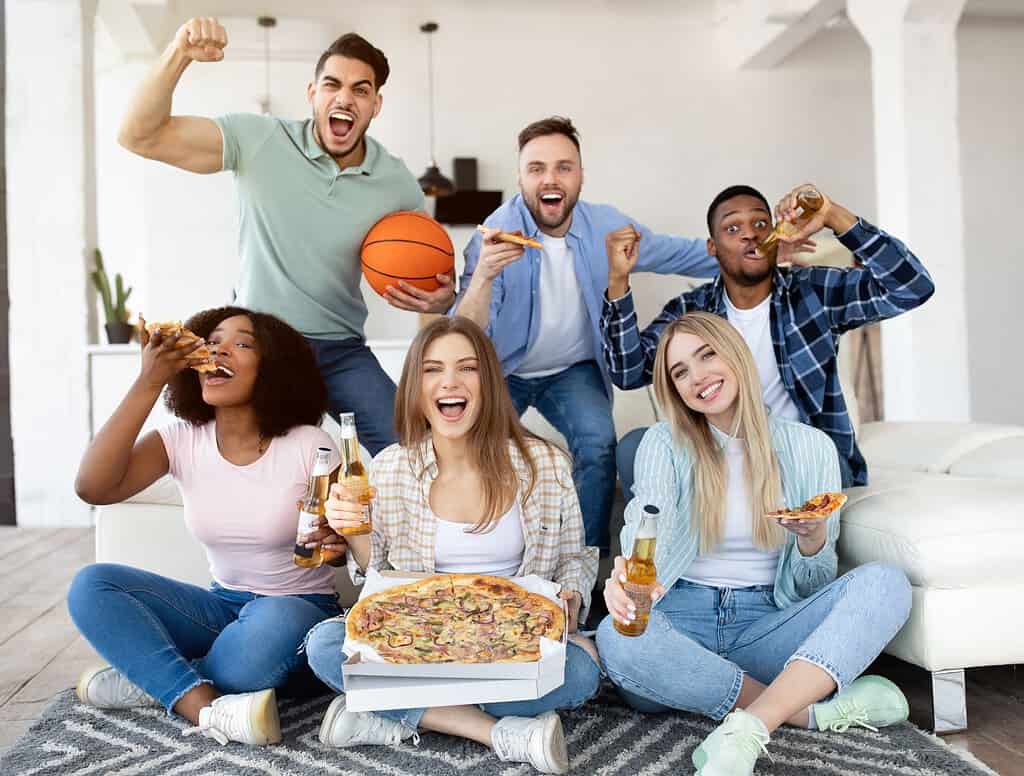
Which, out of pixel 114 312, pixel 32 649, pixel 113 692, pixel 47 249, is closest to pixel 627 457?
pixel 113 692

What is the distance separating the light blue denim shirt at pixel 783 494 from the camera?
194 centimetres

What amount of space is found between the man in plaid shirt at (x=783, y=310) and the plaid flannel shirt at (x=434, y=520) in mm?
544

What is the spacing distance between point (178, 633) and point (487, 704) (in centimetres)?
67

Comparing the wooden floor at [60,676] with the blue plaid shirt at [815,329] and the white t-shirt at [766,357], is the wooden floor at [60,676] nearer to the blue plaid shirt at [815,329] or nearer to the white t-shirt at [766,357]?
the blue plaid shirt at [815,329]

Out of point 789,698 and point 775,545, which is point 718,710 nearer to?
point 789,698

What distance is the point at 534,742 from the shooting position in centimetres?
165

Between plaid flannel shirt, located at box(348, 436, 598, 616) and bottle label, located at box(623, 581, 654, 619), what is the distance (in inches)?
13.2

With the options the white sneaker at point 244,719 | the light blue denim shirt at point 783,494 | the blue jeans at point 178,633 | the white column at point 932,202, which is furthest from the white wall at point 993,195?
the white sneaker at point 244,719

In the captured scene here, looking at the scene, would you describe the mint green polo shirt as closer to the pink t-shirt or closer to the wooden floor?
the pink t-shirt

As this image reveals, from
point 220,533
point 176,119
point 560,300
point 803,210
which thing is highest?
point 176,119

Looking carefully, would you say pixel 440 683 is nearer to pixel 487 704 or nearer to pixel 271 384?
pixel 487 704

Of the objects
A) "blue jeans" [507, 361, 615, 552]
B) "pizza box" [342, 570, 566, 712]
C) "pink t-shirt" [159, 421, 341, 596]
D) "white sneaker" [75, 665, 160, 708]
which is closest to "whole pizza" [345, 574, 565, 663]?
"pizza box" [342, 570, 566, 712]

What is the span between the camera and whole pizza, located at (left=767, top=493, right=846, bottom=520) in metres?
1.76

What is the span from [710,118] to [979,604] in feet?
17.6
